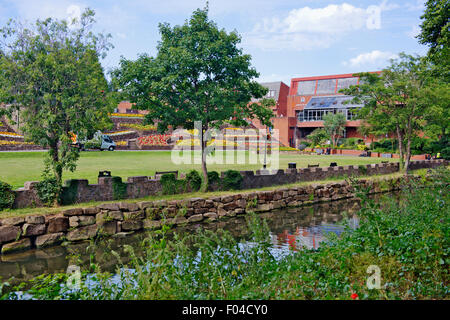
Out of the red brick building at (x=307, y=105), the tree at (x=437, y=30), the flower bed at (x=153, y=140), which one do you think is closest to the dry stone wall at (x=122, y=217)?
the tree at (x=437, y=30)

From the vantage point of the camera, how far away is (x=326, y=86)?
218 ft

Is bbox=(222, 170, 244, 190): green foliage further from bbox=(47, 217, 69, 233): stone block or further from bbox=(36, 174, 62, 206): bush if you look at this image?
bbox=(47, 217, 69, 233): stone block

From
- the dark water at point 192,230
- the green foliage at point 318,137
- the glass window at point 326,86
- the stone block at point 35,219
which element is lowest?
the dark water at point 192,230

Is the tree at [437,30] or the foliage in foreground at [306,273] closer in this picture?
the foliage in foreground at [306,273]

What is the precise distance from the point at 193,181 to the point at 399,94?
16.9m

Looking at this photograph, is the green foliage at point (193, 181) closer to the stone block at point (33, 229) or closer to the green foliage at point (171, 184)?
the green foliage at point (171, 184)

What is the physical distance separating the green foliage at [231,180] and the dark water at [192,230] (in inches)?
74.4

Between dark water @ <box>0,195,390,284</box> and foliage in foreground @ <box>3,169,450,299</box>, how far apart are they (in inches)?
33.5

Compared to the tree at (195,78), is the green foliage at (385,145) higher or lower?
lower

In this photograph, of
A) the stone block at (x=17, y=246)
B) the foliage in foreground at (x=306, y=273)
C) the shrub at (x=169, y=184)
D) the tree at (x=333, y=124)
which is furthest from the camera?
the tree at (x=333, y=124)

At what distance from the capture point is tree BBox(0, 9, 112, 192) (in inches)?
493

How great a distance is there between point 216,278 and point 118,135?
1586 inches

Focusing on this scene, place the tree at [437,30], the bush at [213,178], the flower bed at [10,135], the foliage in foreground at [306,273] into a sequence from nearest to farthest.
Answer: the foliage in foreground at [306,273] → the tree at [437,30] → the bush at [213,178] → the flower bed at [10,135]

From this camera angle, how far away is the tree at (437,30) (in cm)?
1402
